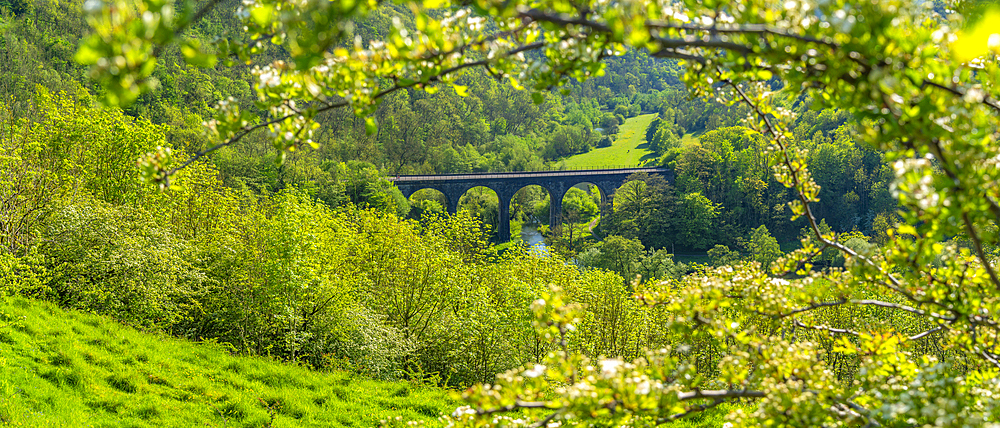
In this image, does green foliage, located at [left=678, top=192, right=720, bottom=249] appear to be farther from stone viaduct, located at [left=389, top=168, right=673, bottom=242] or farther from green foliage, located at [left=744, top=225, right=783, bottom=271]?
green foliage, located at [left=744, top=225, right=783, bottom=271]

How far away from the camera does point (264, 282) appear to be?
16719 mm

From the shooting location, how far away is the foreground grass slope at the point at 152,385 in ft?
30.7

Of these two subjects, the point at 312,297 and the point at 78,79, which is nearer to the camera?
the point at 312,297

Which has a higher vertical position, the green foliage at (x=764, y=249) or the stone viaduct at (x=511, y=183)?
the stone viaduct at (x=511, y=183)

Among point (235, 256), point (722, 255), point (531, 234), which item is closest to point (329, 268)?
point (235, 256)

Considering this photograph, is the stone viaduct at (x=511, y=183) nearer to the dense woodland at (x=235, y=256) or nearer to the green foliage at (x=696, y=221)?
the green foliage at (x=696, y=221)

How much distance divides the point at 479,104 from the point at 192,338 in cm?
9695

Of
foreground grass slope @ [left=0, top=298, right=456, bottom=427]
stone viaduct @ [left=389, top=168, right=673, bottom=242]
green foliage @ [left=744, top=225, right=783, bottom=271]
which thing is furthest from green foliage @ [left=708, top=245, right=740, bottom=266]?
foreground grass slope @ [left=0, top=298, right=456, bottom=427]

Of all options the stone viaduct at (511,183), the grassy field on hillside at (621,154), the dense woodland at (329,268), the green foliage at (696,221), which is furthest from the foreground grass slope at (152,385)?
the grassy field on hillside at (621,154)

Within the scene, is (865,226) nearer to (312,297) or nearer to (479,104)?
(479,104)

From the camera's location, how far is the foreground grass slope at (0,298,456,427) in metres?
9.36

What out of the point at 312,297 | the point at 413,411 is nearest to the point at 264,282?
the point at 312,297

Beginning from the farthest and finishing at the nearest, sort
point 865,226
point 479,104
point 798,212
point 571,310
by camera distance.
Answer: point 479,104
point 865,226
point 798,212
point 571,310

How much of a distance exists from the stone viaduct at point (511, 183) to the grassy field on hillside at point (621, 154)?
3212cm
